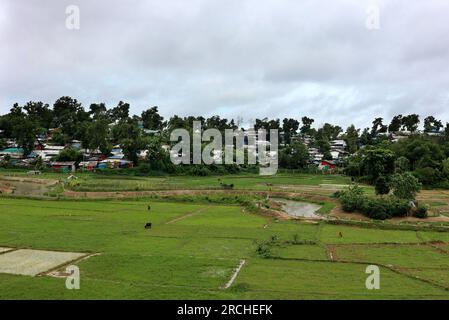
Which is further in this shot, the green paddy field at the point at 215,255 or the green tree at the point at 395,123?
the green tree at the point at 395,123

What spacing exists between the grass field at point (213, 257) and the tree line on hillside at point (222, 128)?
971 inches

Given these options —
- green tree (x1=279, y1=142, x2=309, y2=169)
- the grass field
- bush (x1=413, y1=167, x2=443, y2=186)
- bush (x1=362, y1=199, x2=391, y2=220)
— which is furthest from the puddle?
green tree (x1=279, y1=142, x2=309, y2=169)

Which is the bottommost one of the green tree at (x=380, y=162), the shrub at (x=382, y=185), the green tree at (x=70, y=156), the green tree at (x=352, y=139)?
the shrub at (x=382, y=185)

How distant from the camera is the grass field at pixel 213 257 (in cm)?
2150

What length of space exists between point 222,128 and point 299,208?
294 ft

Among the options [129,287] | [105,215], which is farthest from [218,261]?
[105,215]

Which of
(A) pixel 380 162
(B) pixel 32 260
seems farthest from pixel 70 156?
(B) pixel 32 260

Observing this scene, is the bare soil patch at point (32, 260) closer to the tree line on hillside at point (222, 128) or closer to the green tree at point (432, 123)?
the tree line on hillside at point (222, 128)

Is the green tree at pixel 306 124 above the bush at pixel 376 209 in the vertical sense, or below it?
above

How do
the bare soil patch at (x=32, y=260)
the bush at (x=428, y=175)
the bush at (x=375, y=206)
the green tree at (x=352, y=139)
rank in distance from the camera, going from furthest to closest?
the green tree at (x=352, y=139) < the bush at (x=428, y=175) < the bush at (x=375, y=206) < the bare soil patch at (x=32, y=260)

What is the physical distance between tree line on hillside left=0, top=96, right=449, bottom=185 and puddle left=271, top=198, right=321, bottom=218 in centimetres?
985

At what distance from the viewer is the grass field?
846 inches

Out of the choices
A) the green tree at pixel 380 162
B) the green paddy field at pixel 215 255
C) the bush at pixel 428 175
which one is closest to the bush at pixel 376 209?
the green paddy field at pixel 215 255

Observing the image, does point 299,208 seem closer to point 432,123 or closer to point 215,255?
point 215,255
